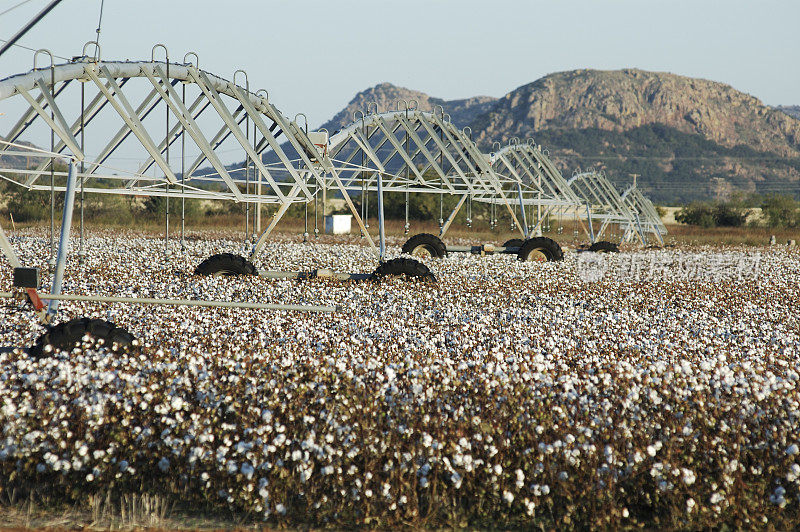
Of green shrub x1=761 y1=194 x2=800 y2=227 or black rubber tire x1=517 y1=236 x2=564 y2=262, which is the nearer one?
black rubber tire x1=517 y1=236 x2=564 y2=262

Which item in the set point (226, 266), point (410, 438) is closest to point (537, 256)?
point (226, 266)

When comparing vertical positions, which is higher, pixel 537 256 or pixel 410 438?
pixel 537 256

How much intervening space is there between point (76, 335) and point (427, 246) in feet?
62.5

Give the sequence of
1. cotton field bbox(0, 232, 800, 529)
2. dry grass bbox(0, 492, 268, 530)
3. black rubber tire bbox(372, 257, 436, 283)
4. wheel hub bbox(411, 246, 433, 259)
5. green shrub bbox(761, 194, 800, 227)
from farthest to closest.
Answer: green shrub bbox(761, 194, 800, 227)
wheel hub bbox(411, 246, 433, 259)
black rubber tire bbox(372, 257, 436, 283)
cotton field bbox(0, 232, 800, 529)
dry grass bbox(0, 492, 268, 530)

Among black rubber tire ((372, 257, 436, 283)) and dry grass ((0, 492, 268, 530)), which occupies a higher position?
black rubber tire ((372, 257, 436, 283))

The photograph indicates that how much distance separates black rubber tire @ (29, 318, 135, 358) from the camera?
7098 mm

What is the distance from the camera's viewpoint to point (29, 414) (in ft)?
17.6

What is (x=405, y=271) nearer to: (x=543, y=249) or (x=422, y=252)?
(x=422, y=252)

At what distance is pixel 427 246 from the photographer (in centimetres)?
2583

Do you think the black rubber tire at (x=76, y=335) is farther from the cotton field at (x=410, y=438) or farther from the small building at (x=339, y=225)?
the small building at (x=339, y=225)

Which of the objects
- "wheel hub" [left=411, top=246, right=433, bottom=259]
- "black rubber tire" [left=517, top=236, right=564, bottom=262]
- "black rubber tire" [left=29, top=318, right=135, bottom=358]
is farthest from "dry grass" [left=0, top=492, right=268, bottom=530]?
"wheel hub" [left=411, top=246, right=433, bottom=259]

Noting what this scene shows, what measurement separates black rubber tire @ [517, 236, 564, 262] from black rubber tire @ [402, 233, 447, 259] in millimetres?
2610

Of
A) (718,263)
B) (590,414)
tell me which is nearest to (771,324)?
(590,414)

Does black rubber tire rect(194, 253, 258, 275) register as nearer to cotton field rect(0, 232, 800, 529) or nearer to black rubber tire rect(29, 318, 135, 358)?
cotton field rect(0, 232, 800, 529)
